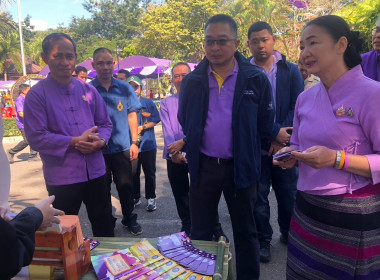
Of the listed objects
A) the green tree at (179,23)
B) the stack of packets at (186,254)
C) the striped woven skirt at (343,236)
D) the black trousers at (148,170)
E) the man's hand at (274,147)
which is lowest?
the black trousers at (148,170)

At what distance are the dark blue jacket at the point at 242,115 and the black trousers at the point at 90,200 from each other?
86 cm

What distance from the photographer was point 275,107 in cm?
296

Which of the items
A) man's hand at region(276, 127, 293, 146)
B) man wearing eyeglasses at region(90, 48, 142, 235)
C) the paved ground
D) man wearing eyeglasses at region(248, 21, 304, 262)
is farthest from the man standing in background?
man's hand at region(276, 127, 293, 146)

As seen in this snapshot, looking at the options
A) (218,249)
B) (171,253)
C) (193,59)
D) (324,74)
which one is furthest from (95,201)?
(193,59)

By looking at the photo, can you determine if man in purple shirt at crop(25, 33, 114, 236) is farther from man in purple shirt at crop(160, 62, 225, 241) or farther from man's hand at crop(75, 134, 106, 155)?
man in purple shirt at crop(160, 62, 225, 241)

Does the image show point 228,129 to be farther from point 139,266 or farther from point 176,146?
point 139,266

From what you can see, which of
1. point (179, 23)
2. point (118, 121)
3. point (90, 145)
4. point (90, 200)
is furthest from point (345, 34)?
point (179, 23)

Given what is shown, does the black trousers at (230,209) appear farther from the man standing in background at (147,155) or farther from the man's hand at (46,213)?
the man standing in background at (147,155)

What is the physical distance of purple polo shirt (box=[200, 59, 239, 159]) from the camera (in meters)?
2.30

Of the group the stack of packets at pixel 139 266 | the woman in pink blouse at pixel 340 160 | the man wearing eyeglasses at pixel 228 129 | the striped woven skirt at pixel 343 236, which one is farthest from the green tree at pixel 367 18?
the stack of packets at pixel 139 266

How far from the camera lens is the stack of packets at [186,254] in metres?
1.86

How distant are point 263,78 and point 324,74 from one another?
0.73m

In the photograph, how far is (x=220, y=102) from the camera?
7.64 feet

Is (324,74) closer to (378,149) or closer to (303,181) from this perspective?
(378,149)
